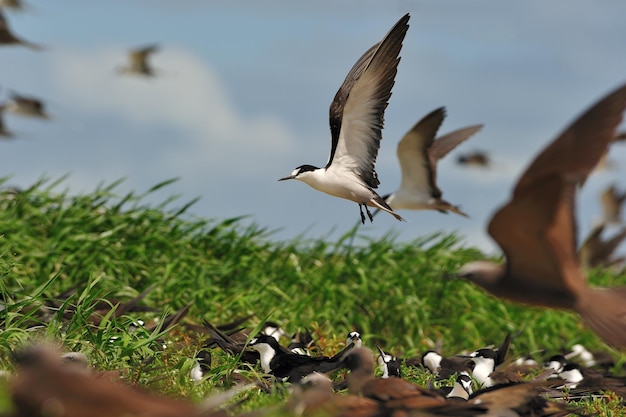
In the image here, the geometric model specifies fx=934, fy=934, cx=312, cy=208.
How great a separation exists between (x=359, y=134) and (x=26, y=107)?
36.2 feet

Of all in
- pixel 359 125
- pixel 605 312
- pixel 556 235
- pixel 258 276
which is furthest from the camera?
pixel 258 276

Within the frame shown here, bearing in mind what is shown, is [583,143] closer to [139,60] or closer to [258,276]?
[258,276]

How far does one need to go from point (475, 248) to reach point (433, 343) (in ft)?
8.28

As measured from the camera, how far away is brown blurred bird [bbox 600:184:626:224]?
16.2 meters

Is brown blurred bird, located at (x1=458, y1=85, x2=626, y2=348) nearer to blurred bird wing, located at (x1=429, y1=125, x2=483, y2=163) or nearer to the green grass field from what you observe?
the green grass field

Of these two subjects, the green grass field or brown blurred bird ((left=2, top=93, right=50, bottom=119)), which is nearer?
the green grass field

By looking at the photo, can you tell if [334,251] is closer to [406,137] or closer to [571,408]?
[406,137]

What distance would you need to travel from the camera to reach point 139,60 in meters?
19.5

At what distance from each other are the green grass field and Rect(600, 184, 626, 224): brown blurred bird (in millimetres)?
5769

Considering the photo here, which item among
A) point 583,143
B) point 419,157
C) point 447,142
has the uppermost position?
point 447,142

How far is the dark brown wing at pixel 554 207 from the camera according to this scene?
14.3ft

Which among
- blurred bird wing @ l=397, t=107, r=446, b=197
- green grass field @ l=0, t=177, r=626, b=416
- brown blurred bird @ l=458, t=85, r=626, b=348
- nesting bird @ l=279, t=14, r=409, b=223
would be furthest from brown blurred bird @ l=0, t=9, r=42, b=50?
brown blurred bird @ l=458, t=85, r=626, b=348

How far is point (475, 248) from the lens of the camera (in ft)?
37.8

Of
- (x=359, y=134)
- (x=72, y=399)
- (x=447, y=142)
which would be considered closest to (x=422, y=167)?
(x=447, y=142)
